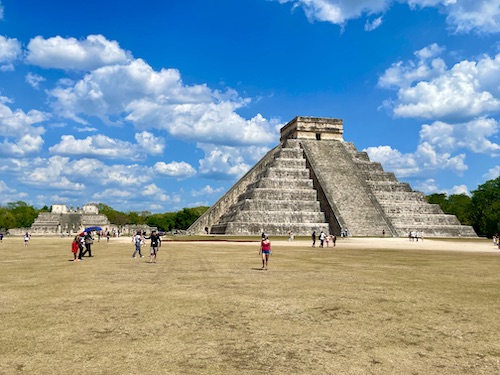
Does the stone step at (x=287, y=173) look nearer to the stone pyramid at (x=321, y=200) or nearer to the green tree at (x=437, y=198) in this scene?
the stone pyramid at (x=321, y=200)

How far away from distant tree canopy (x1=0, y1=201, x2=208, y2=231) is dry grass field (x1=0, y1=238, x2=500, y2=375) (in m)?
103

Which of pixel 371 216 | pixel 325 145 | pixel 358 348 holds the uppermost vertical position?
pixel 325 145

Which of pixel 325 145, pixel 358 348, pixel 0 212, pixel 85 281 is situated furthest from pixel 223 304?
pixel 0 212

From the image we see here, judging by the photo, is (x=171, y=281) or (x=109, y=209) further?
(x=109, y=209)

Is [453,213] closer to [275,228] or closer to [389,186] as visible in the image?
[389,186]

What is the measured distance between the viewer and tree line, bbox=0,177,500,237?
6275cm

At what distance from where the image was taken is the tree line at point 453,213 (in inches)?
2470

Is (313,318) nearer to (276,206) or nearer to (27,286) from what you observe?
(27,286)

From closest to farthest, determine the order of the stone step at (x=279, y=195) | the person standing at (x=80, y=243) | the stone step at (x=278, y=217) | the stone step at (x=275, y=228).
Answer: the person standing at (x=80, y=243) → the stone step at (x=275, y=228) → the stone step at (x=278, y=217) → the stone step at (x=279, y=195)

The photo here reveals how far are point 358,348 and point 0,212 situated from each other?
138895 millimetres

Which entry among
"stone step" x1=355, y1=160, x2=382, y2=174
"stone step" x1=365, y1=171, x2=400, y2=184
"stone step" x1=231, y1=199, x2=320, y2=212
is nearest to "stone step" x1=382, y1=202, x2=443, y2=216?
"stone step" x1=365, y1=171, x2=400, y2=184

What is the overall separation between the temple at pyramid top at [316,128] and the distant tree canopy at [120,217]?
195ft

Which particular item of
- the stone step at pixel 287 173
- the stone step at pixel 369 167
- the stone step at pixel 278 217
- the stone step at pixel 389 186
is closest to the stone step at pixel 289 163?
the stone step at pixel 287 173

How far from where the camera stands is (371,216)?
46938 mm
